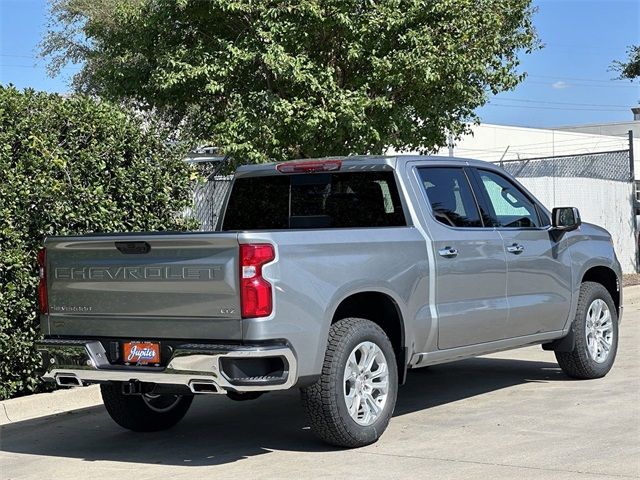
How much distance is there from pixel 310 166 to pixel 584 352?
311cm

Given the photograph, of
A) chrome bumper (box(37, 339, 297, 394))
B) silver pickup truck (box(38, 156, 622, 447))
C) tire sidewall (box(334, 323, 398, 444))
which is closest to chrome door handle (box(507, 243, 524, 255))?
silver pickup truck (box(38, 156, 622, 447))

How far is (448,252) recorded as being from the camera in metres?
8.09

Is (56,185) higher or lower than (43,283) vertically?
higher

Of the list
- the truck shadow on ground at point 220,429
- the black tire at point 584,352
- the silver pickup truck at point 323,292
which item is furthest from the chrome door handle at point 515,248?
the truck shadow on ground at point 220,429

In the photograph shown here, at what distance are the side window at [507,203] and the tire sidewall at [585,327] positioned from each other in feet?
3.10

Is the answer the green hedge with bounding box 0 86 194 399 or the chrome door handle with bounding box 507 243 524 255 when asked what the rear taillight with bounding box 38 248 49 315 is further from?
the chrome door handle with bounding box 507 243 524 255

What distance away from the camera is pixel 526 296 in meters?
8.87

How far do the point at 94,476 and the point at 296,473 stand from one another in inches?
51.5

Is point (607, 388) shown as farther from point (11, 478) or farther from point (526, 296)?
point (11, 478)

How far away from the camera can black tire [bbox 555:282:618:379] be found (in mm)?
9531

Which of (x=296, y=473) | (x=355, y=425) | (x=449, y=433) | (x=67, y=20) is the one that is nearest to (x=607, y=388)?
(x=449, y=433)

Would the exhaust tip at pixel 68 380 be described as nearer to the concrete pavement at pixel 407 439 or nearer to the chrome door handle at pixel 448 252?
the concrete pavement at pixel 407 439

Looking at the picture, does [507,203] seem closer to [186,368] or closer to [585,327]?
[585,327]

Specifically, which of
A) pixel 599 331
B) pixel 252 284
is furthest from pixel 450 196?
pixel 252 284
